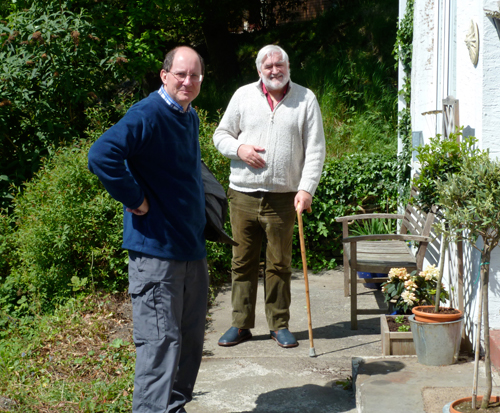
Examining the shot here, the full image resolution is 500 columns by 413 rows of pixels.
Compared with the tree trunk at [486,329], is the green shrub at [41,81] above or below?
above

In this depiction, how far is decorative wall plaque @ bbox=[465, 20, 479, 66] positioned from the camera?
388cm

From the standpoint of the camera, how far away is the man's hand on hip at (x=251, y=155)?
14.4 ft

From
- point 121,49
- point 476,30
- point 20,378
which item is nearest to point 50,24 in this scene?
point 121,49

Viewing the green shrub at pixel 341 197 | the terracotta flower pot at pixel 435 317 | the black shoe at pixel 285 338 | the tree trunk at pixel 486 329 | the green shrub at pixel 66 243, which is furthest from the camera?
the green shrub at pixel 341 197

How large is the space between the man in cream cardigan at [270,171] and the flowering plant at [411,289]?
0.80 m

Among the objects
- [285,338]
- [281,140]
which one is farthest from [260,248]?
[281,140]

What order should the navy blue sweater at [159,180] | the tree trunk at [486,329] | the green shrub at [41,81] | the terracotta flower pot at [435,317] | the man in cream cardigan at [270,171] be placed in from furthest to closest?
1. the green shrub at [41,81]
2. the man in cream cardigan at [270,171]
3. the terracotta flower pot at [435,317]
4. the tree trunk at [486,329]
5. the navy blue sweater at [159,180]

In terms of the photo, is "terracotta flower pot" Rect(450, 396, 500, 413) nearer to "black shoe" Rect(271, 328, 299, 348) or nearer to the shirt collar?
"black shoe" Rect(271, 328, 299, 348)

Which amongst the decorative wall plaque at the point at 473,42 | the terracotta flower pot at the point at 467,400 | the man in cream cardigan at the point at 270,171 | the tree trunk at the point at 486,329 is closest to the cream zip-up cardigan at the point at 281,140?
the man in cream cardigan at the point at 270,171

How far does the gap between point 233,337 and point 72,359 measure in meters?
1.22

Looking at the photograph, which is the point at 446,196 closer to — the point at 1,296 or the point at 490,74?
the point at 490,74

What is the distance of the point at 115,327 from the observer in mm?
5207

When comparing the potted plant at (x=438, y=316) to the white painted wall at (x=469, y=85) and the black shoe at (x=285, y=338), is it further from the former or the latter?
the black shoe at (x=285, y=338)

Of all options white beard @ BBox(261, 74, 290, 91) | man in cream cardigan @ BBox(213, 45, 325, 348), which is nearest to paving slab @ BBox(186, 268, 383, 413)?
man in cream cardigan @ BBox(213, 45, 325, 348)
